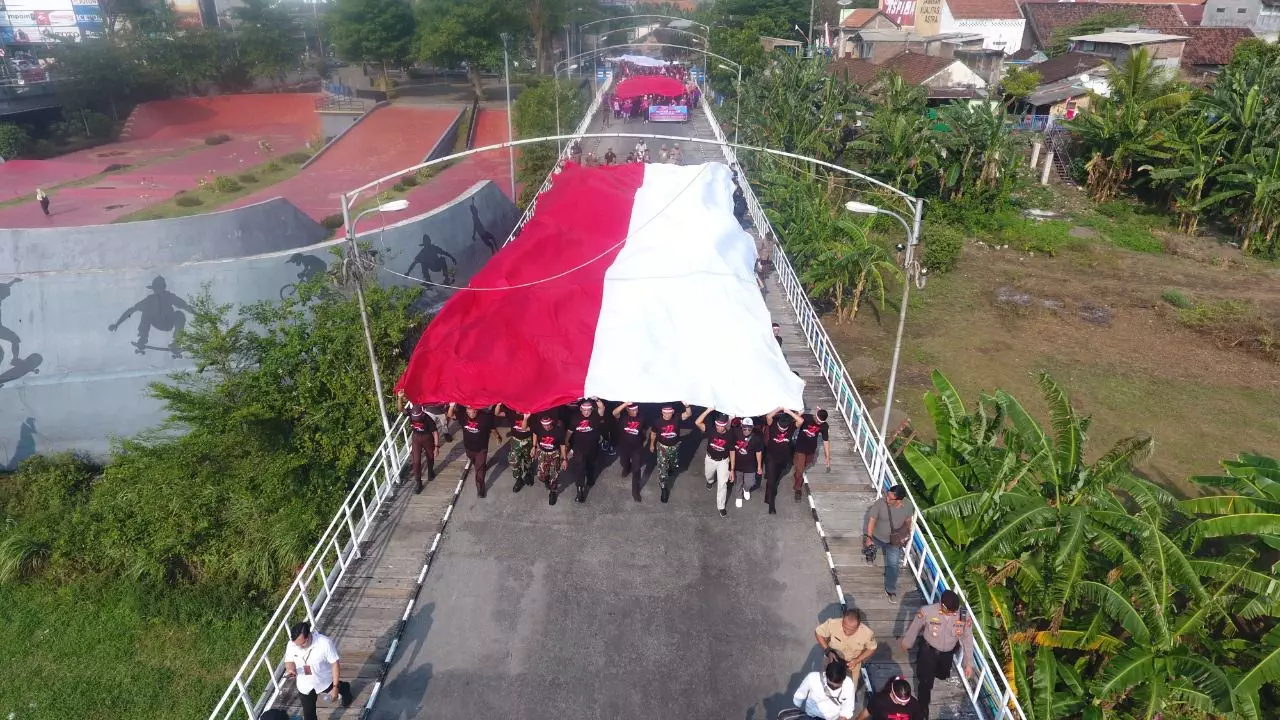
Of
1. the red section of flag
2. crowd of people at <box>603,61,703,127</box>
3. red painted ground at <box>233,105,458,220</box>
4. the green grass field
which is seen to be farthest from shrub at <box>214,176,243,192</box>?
the red section of flag

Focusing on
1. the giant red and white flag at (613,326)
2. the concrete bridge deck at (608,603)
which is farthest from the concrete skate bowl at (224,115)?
the concrete bridge deck at (608,603)

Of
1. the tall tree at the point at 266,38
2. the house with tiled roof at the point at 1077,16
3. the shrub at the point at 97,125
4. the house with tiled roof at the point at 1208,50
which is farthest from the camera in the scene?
the house with tiled roof at the point at 1077,16

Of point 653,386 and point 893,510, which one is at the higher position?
point 653,386

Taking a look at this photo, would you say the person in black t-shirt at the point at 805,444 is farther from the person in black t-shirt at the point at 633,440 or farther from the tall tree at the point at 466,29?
the tall tree at the point at 466,29

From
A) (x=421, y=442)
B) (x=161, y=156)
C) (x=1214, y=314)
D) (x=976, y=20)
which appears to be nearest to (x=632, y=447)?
(x=421, y=442)

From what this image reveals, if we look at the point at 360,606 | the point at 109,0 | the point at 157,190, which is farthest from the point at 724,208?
the point at 109,0

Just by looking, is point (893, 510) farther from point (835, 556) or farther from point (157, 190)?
point (157, 190)

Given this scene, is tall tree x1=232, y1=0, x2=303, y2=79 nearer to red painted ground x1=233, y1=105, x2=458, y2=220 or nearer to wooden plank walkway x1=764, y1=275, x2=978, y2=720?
red painted ground x1=233, y1=105, x2=458, y2=220
